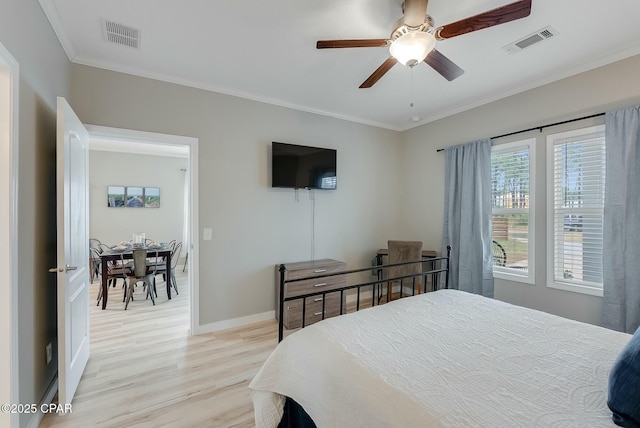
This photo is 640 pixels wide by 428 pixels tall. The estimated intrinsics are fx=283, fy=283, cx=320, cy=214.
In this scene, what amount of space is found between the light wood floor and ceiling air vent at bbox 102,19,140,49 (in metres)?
2.74

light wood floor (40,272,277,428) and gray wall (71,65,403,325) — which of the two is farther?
gray wall (71,65,403,325)

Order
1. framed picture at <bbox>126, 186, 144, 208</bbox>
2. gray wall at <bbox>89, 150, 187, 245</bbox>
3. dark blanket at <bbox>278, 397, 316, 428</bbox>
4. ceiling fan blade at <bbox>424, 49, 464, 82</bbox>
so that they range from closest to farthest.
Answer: dark blanket at <bbox>278, 397, 316, 428</bbox>
ceiling fan blade at <bbox>424, 49, 464, 82</bbox>
gray wall at <bbox>89, 150, 187, 245</bbox>
framed picture at <bbox>126, 186, 144, 208</bbox>

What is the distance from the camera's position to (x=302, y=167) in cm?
363

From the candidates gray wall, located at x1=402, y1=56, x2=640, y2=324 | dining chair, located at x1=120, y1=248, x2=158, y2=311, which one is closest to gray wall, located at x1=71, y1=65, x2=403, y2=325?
gray wall, located at x1=402, y1=56, x2=640, y2=324

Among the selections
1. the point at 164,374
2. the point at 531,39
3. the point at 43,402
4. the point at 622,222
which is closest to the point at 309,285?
the point at 164,374

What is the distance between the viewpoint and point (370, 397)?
105 cm

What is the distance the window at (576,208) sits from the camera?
8.82 feet

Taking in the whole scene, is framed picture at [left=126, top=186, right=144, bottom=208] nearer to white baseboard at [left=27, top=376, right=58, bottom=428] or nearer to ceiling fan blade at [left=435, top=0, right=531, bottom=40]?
white baseboard at [left=27, top=376, right=58, bottom=428]

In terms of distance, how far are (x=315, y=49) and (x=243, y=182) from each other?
5.43 ft

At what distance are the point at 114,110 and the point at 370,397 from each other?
3.22m

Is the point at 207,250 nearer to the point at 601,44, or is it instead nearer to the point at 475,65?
the point at 475,65

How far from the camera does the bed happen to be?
0.95m

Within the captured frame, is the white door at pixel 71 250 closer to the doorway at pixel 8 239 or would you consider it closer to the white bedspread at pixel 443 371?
the doorway at pixel 8 239

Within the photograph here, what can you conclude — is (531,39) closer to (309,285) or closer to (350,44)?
(350,44)
